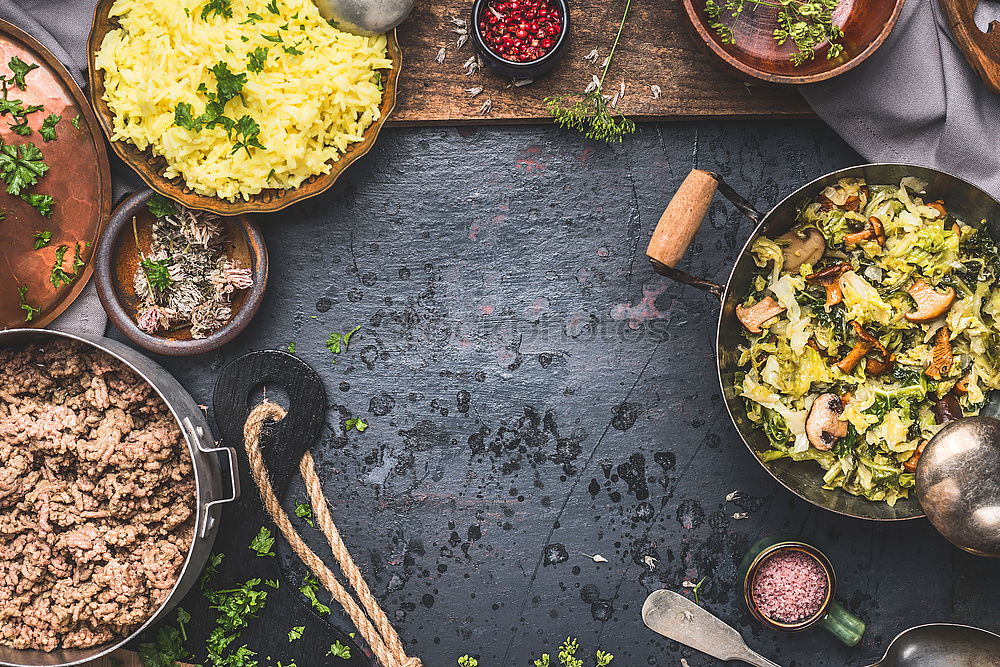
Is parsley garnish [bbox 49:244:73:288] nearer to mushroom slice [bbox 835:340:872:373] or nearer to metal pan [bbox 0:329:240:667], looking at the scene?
metal pan [bbox 0:329:240:667]

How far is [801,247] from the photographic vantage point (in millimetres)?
2619

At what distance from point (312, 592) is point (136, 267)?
137 cm

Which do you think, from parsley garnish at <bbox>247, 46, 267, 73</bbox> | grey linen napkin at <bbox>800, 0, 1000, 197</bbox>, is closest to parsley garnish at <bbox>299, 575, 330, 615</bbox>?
parsley garnish at <bbox>247, 46, 267, 73</bbox>

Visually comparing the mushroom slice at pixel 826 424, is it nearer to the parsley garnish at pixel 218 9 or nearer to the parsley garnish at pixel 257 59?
the parsley garnish at pixel 257 59

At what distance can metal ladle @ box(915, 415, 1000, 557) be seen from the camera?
7.12ft

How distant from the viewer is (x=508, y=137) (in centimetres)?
286

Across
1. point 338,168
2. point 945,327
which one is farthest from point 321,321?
point 945,327

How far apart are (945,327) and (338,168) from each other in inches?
85.5

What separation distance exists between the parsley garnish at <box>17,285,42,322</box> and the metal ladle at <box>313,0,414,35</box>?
1.45m

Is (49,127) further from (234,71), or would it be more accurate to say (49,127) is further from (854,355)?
(854,355)

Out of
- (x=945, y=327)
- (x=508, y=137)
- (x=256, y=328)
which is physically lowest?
(x=945, y=327)

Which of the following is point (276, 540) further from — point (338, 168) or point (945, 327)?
point (945, 327)

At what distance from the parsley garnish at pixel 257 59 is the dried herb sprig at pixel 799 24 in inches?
58.5

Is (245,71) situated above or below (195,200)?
above
